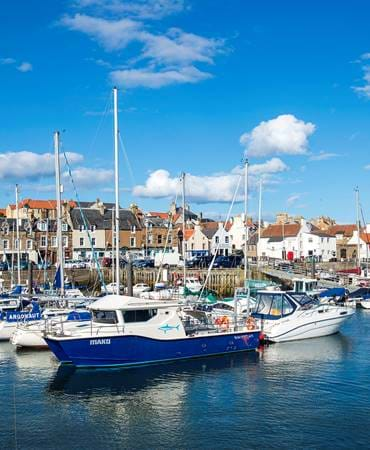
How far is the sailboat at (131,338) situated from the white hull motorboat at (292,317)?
5004 mm

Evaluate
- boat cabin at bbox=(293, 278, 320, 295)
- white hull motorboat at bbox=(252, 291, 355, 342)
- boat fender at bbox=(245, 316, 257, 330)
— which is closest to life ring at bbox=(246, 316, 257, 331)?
boat fender at bbox=(245, 316, 257, 330)

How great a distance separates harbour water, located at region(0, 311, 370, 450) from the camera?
17.8 meters

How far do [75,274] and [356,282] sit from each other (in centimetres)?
3440

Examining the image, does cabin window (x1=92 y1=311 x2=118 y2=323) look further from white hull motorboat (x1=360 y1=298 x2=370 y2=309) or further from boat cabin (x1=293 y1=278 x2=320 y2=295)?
white hull motorboat (x1=360 y1=298 x2=370 y2=309)

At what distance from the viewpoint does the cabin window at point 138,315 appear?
27553mm

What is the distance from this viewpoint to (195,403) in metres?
21.6

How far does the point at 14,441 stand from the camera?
17.7 metres

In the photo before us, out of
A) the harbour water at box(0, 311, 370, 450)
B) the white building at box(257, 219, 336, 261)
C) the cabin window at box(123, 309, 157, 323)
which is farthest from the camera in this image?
the white building at box(257, 219, 336, 261)

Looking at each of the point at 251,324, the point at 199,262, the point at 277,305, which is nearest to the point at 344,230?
the point at 199,262

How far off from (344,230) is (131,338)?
80.9 metres

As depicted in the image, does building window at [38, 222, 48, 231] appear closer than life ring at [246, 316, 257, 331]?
No

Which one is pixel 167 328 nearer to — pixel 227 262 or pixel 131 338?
pixel 131 338

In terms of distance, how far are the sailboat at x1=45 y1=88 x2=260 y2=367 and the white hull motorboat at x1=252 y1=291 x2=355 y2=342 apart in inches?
197

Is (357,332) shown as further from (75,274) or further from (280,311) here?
(75,274)
